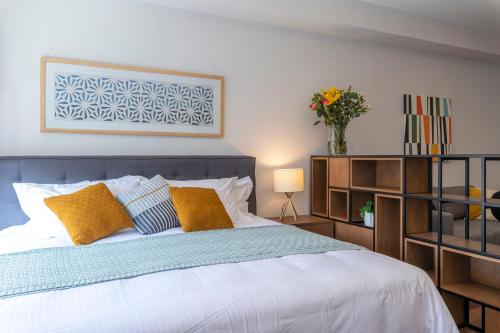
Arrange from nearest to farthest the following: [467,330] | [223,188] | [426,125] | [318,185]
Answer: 1. [467,330]
2. [223,188]
3. [318,185]
4. [426,125]

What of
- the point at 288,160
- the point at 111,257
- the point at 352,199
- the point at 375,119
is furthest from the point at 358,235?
the point at 111,257

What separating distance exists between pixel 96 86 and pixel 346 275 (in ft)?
7.80

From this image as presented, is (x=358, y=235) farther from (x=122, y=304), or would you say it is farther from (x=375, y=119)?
→ (x=122, y=304)

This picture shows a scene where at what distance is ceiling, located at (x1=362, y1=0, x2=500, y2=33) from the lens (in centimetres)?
359

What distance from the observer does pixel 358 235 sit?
10.5 feet

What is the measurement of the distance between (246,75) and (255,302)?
2.58 m

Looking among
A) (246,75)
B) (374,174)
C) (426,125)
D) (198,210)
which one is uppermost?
(246,75)

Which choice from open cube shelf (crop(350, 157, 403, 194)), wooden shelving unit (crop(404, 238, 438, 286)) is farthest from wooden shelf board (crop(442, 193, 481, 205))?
open cube shelf (crop(350, 157, 403, 194))

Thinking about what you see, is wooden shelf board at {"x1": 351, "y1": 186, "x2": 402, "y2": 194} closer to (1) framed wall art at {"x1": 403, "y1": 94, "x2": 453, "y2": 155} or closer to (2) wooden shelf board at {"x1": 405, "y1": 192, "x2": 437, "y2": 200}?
(2) wooden shelf board at {"x1": 405, "y1": 192, "x2": 437, "y2": 200}

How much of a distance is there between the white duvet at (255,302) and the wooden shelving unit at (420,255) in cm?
109

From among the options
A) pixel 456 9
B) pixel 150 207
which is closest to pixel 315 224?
pixel 150 207

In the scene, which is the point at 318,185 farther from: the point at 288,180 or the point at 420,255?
the point at 420,255

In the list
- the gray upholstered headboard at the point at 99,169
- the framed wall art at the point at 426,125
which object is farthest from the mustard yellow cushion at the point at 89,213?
the framed wall art at the point at 426,125

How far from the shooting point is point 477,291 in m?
2.48
